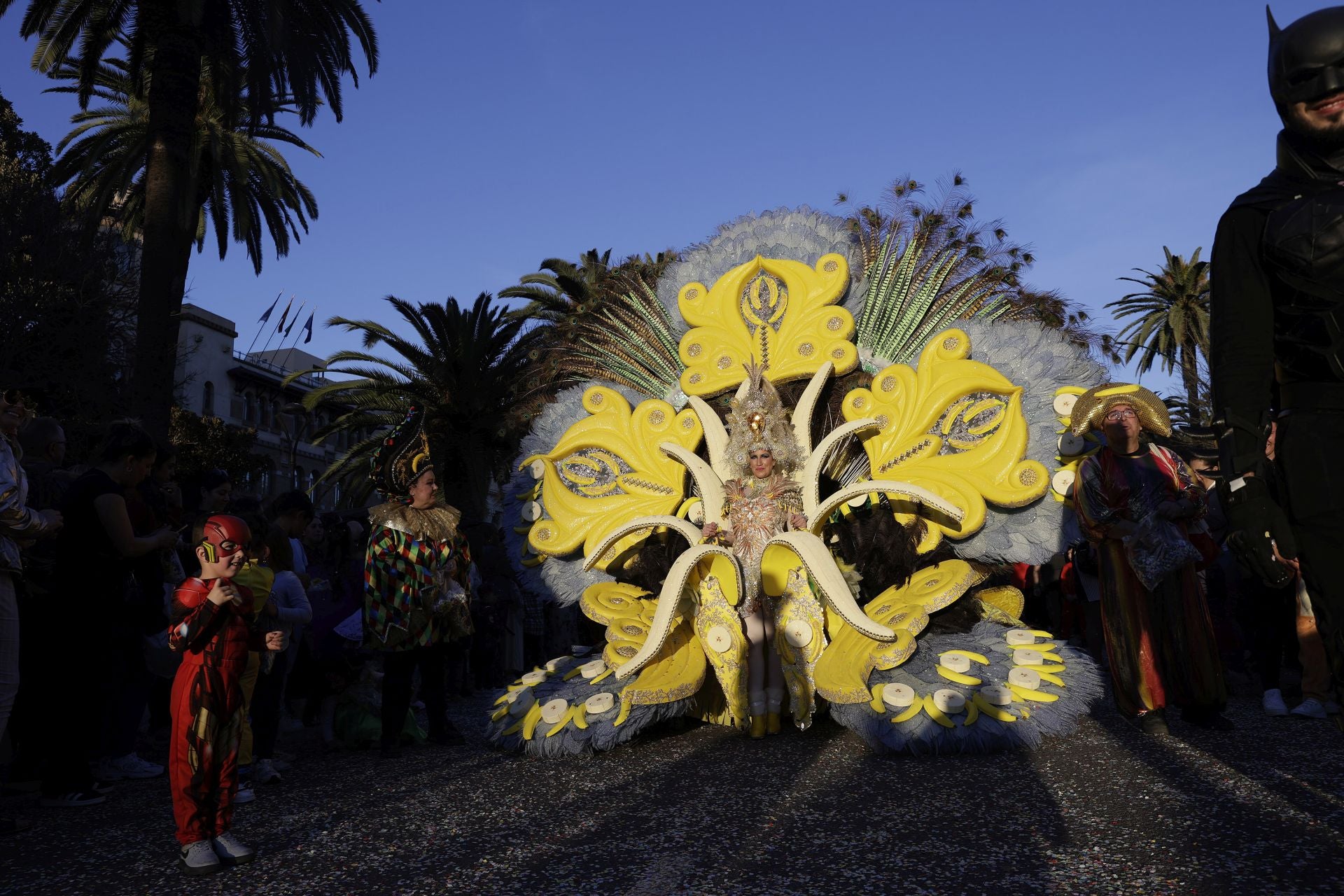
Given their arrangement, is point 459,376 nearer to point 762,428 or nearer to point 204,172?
point 204,172

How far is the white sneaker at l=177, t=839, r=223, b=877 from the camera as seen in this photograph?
310 centimetres

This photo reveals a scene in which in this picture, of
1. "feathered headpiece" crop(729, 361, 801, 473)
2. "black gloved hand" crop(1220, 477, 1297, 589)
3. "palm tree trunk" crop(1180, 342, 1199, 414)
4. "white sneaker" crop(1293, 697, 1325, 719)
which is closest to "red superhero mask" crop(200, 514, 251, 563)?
"feathered headpiece" crop(729, 361, 801, 473)

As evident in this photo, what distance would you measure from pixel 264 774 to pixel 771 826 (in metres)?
2.47

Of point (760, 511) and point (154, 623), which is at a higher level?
point (760, 511)

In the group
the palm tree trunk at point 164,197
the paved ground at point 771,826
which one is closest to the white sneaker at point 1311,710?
the paved ground at point 771,826

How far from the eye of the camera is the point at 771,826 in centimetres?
345

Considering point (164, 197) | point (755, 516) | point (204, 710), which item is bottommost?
point (204, 710)

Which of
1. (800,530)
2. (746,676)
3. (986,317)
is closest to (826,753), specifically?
(746,676)

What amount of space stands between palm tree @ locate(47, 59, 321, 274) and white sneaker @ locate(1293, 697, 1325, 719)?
15.9m

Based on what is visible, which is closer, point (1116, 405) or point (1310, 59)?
point (1310, 59)

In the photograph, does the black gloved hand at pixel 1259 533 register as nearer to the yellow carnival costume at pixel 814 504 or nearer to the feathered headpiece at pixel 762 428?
the yellow carnival costume at pixel 814 504

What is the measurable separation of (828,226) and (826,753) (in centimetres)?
316

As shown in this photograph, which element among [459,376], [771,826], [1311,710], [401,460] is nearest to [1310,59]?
[771,826]

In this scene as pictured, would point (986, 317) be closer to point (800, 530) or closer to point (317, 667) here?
point (800, 530)
